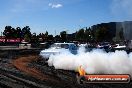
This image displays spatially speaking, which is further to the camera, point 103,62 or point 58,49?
point 58,49

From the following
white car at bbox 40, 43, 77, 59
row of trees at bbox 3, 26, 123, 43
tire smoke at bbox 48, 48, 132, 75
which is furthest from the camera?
row of trees at bbox 3, 26, 123, 43

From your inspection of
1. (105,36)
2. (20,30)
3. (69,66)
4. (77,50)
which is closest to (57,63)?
(69,66)

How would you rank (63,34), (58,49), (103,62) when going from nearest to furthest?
1. (103,62)
2. (58,49)
3. (63,34)

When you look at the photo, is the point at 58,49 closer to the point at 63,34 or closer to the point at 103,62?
the point at 103,62

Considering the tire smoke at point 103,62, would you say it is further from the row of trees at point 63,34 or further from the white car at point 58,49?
the row of trees at point 63,34

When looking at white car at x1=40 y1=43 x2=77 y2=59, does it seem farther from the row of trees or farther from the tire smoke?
the row of trees

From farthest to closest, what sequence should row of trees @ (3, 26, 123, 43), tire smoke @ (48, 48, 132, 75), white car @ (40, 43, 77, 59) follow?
row of trees @ (3, 26, 123, 43)
white car @ (40, 43, 77, 59)
tire smoke @ (48, 48, 132, 75)

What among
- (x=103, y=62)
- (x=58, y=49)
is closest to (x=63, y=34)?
(x=58, y=49)

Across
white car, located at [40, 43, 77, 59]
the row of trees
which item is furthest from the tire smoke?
the row of trees

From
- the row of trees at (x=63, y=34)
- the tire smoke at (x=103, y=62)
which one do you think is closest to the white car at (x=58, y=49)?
A: the tire smoke at (x=103, y=62)

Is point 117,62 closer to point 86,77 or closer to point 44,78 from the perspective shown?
point 44,78

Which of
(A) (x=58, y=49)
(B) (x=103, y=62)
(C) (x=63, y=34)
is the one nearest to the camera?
(B) (x=103, y=62)

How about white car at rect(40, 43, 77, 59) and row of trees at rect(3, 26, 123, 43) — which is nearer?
white car at rect(40, 43, 77, 59)

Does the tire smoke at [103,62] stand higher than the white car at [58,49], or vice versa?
the white car at [58,49]
